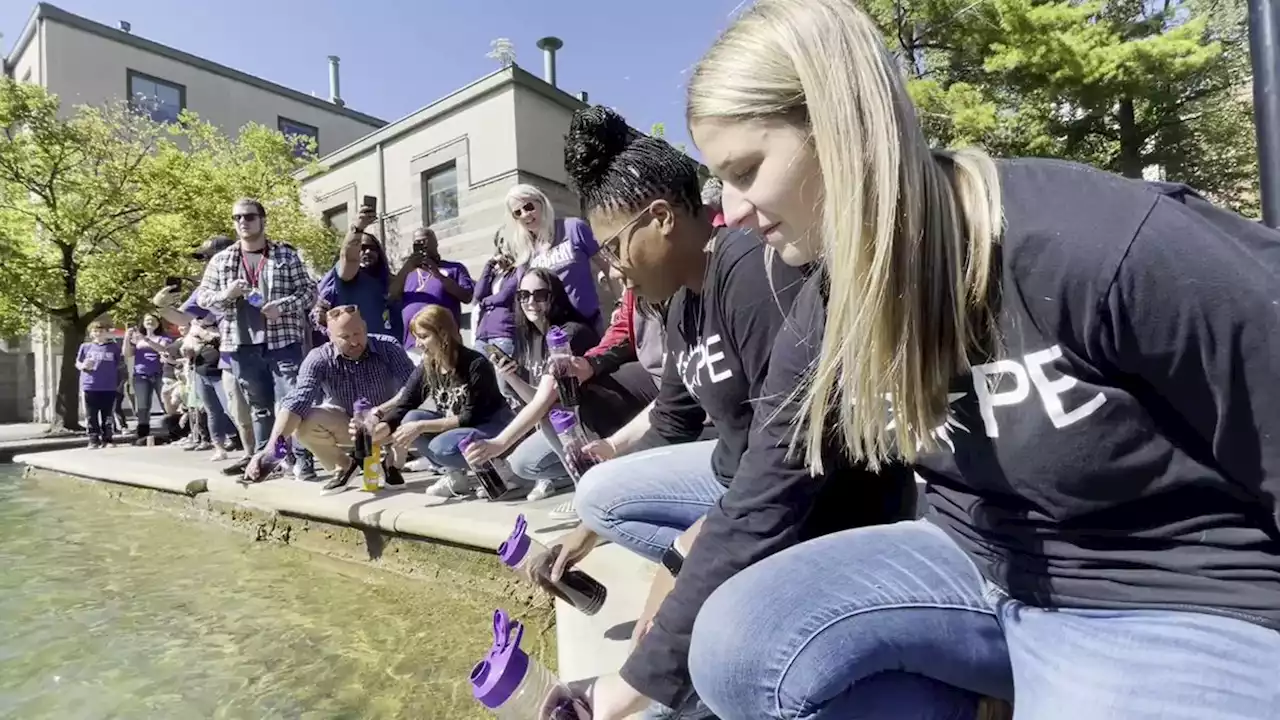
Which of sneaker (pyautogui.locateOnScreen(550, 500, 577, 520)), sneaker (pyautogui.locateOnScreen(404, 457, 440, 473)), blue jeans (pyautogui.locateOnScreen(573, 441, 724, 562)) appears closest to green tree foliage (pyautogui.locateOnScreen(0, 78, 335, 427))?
sneaker (pyautogui.locateOnScreen(404, 457, 440, 473))

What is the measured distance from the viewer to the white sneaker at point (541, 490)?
3.77 m

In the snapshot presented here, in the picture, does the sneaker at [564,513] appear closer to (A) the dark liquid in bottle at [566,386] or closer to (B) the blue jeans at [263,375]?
(A) the dark liquid in bottle at [566,386]

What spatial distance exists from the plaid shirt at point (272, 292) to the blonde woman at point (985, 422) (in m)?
4.90

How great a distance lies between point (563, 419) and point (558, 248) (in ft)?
4.06

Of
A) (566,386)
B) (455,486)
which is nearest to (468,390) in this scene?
(455,486)

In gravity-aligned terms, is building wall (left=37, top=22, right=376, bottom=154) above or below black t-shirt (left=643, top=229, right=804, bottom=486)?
above

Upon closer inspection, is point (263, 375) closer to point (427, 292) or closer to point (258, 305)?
point (258, 305)

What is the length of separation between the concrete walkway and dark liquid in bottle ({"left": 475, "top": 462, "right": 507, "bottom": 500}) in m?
0.08

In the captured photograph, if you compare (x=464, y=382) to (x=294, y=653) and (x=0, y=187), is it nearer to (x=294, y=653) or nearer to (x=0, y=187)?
(x=294, y=653)

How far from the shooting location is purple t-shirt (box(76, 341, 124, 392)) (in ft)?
32.4

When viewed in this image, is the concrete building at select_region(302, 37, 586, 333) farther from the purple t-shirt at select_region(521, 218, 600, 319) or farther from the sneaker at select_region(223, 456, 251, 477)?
the purple t-shirt at select_region(521, 218, 600, 319)

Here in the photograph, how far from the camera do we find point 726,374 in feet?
5.26

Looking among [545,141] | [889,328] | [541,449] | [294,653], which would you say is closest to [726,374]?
[889,328]

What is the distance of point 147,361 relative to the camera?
1023 centimetres
